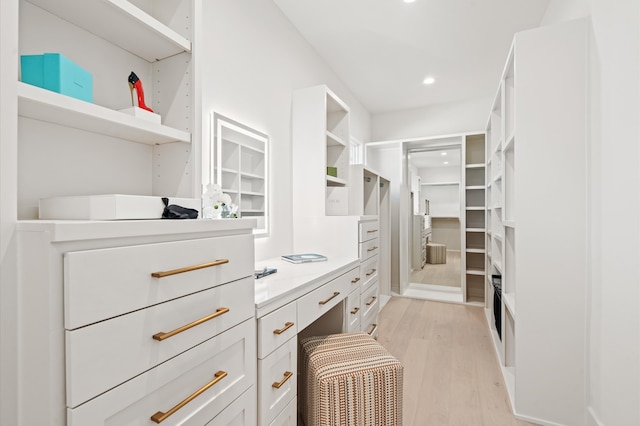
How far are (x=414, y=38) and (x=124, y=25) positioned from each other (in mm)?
2584

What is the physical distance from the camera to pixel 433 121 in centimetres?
454

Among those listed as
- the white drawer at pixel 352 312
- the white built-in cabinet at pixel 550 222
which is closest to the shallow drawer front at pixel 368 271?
the white drawer at pixel 352 312

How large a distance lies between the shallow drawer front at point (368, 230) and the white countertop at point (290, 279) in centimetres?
24

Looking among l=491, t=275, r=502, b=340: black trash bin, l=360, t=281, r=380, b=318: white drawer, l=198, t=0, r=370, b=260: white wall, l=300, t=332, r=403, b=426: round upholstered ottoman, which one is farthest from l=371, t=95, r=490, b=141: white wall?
l=300, t=332, r=403, b=426: round upholstered ottoman

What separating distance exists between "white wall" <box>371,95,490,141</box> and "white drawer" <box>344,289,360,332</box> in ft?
10.6

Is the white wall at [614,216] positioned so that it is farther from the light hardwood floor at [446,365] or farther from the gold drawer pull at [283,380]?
the gold drawer pull at [283,380]

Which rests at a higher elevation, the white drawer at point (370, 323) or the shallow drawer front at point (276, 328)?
the shallow drawer front at point (276, 328)

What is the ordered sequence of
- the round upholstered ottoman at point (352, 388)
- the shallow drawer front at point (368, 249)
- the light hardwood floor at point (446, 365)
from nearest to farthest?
the round upholstered ottoman at point (352, 388)
the light hardwood floor at point (446, 365)
the shallow drawer front at point (368, 249)

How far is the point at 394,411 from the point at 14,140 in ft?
5.55

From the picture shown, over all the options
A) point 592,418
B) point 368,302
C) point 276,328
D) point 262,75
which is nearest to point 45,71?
point 276,328

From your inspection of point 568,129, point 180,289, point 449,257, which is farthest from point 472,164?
point 180,289

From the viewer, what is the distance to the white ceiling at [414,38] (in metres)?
2.39

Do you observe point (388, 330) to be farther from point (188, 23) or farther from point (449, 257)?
point (188, 23)

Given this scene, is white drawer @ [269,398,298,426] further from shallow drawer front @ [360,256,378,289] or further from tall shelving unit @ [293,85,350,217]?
tall shelving unit @ [293,85,350,217]
